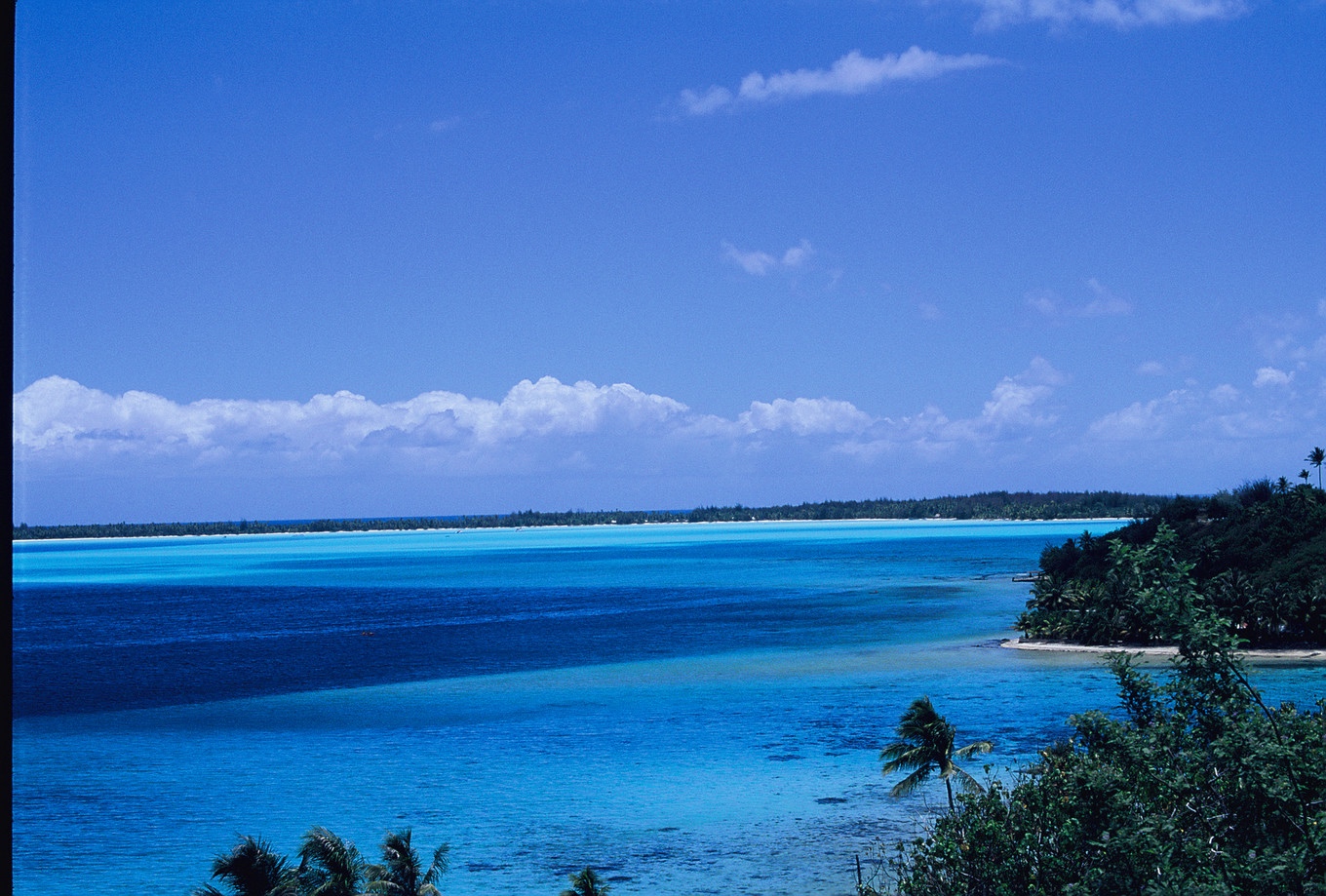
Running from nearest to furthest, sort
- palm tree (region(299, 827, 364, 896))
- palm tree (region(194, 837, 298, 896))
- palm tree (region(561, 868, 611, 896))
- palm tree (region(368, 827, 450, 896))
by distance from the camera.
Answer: palm tree (region(194, 837, 298, 896)), palm tree (region(299, 827, 364, 896)), palm tree (region(368, 827, 450, 896)), palm tree (region(561, 868, 611, 896))

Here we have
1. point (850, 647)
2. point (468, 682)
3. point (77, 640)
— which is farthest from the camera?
point (77, 640)

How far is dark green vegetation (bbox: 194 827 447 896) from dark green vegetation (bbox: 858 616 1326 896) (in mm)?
14326

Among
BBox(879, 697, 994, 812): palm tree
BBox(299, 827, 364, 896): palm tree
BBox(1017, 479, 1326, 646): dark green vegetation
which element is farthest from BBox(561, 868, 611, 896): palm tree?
BBox(1017, 479, 1326, 646): dark green vegetation

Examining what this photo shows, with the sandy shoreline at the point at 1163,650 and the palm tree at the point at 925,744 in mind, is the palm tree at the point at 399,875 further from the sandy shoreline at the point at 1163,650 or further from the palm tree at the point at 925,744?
the sandy shoreline at the point at 1163,650

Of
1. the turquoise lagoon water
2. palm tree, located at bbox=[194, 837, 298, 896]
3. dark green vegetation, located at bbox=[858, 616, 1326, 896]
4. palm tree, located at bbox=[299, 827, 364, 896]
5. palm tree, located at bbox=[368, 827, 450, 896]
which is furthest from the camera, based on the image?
the turquoise lagoon water

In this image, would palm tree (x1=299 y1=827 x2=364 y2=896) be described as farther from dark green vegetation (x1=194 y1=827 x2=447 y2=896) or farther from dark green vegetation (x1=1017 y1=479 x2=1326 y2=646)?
dark green vegetation (x1=1017 y1=479 x2=1326 y2=646)

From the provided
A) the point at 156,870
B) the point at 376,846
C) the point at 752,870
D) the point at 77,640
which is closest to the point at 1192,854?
the point at 752,870

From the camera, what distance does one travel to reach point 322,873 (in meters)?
26.2

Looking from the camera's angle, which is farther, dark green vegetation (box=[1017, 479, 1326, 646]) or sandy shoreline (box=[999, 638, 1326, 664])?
dark green vegetation (box=[1017, 479, 1326, 646])

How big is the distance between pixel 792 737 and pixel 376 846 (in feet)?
72.1

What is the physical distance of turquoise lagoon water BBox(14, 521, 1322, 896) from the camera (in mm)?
38312

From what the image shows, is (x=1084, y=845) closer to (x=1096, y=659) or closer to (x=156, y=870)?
(x=156, y=870)

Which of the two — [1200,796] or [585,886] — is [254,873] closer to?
[585,886]

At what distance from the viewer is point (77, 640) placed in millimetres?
100688
